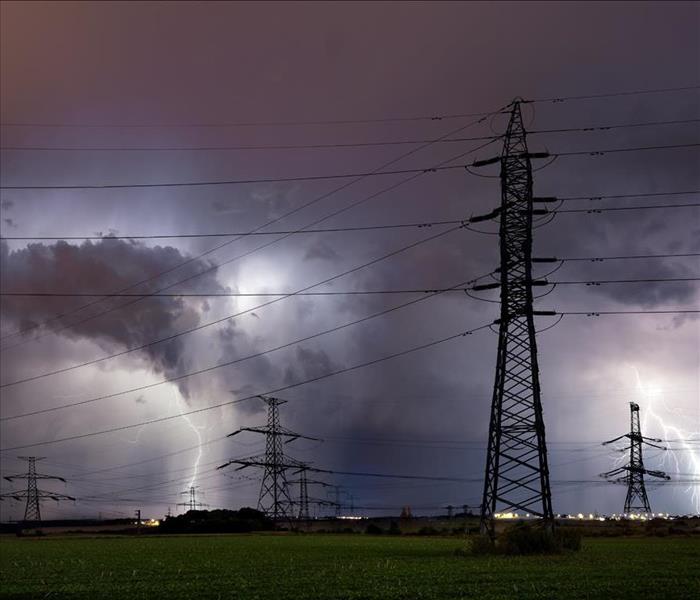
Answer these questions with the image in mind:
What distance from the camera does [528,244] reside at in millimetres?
41250

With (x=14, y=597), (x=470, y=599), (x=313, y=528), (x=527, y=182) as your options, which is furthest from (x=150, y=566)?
(x=313, y=528)

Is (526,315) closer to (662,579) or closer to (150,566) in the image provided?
(662,579)

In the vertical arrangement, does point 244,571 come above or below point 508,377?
below

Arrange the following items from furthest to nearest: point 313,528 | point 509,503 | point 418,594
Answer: point 313,528 → point 509,503 → point 418,594

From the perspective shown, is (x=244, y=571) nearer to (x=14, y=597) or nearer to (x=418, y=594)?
(x=14, y=597)

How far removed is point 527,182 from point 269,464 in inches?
2718

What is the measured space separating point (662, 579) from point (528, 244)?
18978mm

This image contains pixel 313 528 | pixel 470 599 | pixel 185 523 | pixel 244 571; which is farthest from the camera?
pixel 313 528

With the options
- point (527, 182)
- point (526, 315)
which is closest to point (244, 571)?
point (526, 315)

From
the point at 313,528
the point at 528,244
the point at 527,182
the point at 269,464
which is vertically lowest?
the point at 313,528

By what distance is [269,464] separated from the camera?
10225 cm

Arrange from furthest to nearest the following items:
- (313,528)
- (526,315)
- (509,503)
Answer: (313,528) → (526,315) → (509,503)

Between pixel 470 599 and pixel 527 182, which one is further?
pixel 527 182

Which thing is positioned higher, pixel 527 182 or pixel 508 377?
pixel 527 182
